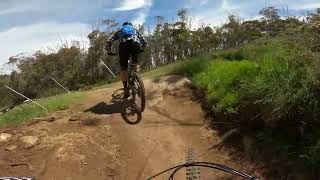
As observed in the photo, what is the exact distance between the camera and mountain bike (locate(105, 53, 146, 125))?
1026 cm

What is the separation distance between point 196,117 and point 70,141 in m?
2.30

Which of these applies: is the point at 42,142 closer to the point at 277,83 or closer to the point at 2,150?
the point at 2,150

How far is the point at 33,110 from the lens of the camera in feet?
37.2

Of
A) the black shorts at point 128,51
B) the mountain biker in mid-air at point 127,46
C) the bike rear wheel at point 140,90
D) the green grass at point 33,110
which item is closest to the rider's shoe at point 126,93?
the mountain biker in mid-air at point 127,46

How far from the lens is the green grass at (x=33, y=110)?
11.0 metres

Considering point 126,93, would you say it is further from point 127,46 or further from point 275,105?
point 275,105

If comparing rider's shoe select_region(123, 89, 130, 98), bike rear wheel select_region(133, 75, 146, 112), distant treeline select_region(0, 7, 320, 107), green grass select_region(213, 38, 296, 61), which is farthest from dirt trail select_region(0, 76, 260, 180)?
distant treeline select_region(0, 7, 320, 107)

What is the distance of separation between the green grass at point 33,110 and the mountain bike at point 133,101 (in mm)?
1520

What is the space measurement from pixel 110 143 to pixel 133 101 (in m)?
1.28

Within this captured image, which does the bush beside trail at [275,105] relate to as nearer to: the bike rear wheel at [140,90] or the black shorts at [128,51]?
the bike rear wheel at [140,90]

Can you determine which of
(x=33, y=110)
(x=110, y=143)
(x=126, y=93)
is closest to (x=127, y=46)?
(x=126, y=93)

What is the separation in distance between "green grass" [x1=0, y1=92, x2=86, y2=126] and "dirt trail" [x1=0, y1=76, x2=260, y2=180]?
0.30 meters

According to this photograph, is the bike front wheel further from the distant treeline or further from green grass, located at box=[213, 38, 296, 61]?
the distant treeline

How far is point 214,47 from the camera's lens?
17.1m
